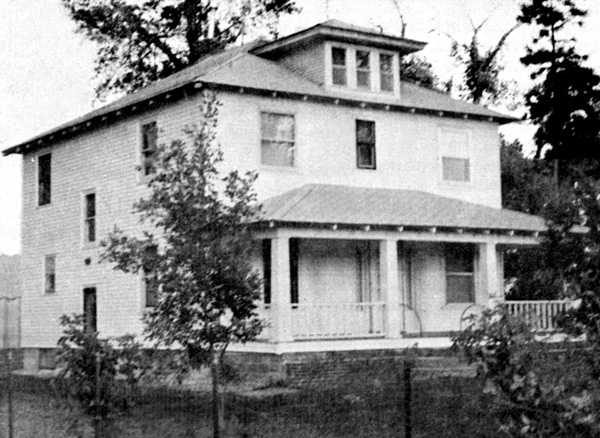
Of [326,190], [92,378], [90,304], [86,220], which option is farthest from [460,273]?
[92,378]

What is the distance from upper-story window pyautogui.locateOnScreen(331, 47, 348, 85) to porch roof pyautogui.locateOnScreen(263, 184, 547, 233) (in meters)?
2.91

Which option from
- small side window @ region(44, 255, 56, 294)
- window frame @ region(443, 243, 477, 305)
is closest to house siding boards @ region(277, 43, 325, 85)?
window frame @ region(443, 243, 477, 305)

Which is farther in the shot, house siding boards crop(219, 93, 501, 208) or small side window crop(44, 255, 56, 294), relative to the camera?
small side window crop(44, 255, 56, 294)

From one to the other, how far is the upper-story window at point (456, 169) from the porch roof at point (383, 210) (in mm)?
1224

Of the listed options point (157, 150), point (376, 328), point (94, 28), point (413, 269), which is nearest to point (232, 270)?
point (157, 150)

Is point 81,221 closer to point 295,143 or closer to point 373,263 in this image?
point 295,143

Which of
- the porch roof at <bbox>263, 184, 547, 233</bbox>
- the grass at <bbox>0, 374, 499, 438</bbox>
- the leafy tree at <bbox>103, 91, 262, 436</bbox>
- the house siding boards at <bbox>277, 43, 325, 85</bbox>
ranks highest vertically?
the house siding boards at <bbox>277, 43, 325, 85</bbox>

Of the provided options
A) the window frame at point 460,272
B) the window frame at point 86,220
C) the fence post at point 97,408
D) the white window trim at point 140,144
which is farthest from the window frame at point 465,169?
the fence post at point 97,408

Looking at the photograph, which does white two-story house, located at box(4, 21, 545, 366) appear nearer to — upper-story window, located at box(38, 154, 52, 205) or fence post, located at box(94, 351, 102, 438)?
upper-story window, located at box(38, 154, 52, 205)

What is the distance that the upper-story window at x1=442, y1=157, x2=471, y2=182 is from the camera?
30.3m

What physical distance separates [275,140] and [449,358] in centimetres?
674

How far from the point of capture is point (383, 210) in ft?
86.1

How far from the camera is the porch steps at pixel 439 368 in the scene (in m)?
23.3

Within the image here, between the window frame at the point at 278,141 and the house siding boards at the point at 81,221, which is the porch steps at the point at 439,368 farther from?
the house siding boards at the point at 81,221
